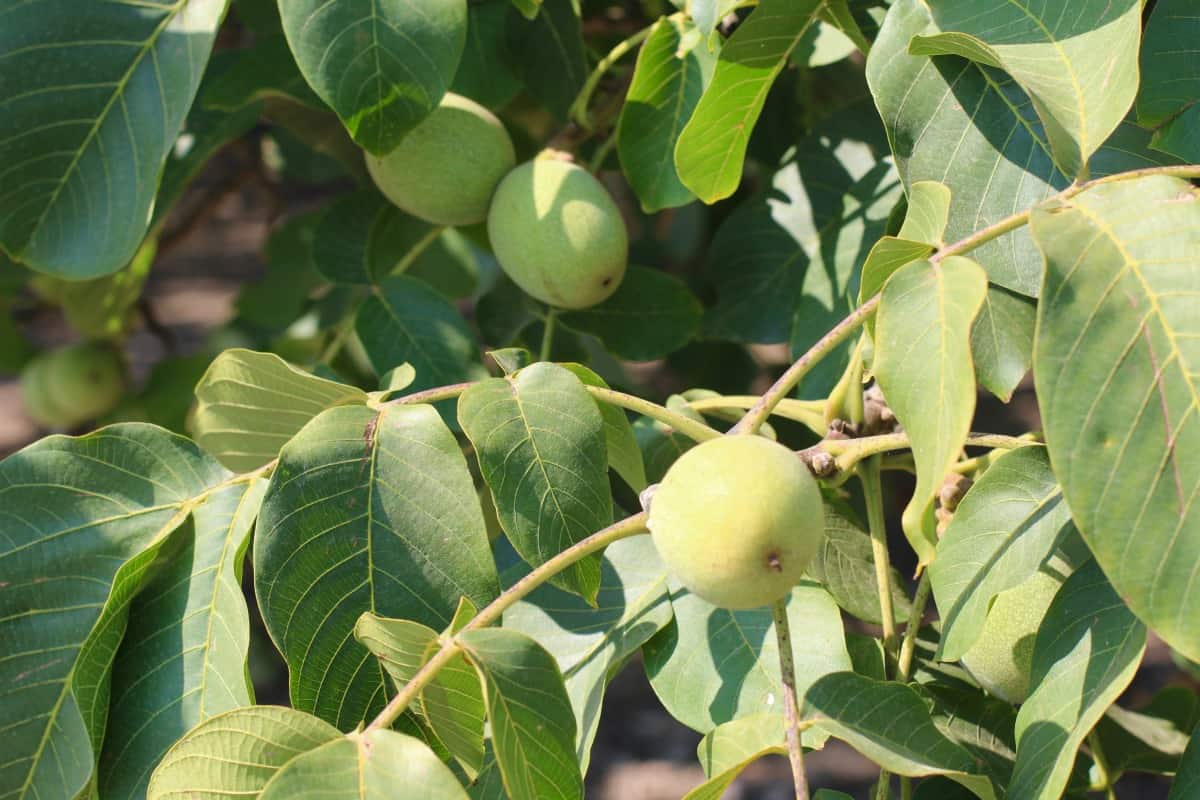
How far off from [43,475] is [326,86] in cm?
36

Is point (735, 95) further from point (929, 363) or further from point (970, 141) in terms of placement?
point (929, 363)

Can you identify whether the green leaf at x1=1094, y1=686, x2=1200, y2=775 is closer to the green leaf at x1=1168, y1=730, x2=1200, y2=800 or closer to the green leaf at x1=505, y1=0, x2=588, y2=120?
the green leaf at x1=1168, y1=730, x2=1200, y2=800

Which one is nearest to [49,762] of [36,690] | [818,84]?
[36,690]

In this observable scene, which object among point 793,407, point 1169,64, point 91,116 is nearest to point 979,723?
point 793,407

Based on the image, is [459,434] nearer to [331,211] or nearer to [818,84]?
[331,211]

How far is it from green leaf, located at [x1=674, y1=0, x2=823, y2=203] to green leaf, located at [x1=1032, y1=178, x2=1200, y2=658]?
14.8 inches

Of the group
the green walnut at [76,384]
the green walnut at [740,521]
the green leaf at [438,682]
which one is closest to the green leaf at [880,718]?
the green walnut at [740,521]

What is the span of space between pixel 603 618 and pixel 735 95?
0.44m

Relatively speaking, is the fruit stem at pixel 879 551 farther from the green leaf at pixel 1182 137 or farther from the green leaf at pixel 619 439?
the green leaf at pixel 1182 137

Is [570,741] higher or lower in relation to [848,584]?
higher

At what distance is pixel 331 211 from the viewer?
4.31 ft

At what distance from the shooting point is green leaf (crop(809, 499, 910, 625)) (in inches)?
35.1

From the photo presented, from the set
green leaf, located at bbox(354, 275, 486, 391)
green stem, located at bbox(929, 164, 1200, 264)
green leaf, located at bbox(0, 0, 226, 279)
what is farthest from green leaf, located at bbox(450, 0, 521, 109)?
green stem, located at bbox(929, 164, 1200, 264)

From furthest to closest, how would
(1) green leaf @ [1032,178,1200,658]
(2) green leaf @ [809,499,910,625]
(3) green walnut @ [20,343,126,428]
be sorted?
(3) green walnut @ [20,343,126,428] < (2) green leaf @ [809,499,910,625] < (1) green leaf @ [1032,178,1200,658]
